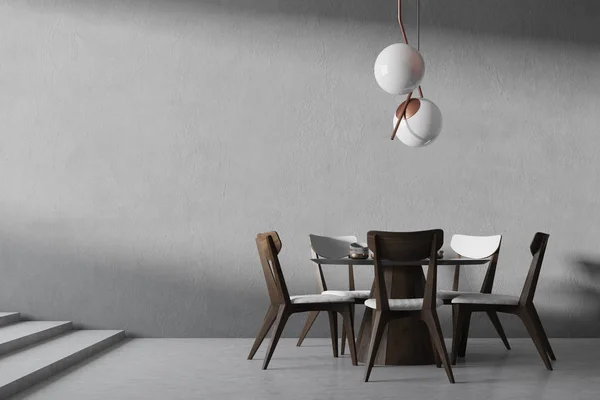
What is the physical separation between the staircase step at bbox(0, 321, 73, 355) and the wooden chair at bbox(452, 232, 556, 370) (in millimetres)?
2739

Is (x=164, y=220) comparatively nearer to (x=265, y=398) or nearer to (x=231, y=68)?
Answer: (x=231, y=68)

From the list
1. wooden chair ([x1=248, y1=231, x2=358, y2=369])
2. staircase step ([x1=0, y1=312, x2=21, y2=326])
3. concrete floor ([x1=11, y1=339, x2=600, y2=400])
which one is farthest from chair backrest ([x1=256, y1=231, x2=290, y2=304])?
staircase step ([x1=0, y1=312, x2=21, y2=326])

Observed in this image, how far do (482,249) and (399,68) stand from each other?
1904 millimetres

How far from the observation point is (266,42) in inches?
243

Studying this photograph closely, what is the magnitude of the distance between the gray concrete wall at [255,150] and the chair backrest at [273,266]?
140 centimetres

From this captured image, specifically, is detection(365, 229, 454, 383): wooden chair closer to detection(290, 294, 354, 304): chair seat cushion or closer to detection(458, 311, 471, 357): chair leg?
detection(290, 294, 354, 304): chair seat cushion

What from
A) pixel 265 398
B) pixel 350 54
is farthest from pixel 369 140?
pixel 265 398

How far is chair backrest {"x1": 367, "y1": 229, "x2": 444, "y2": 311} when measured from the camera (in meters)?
4.08

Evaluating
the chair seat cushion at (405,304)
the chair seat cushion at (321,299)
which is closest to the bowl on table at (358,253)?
the chair seat cushion at (321,299)

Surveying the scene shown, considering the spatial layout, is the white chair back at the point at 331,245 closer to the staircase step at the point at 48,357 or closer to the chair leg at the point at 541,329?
the chair leg at the point at 541,329

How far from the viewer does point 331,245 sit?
5.58 meters

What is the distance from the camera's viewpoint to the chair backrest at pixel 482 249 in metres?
5.31

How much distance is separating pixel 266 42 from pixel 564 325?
331 centimetres

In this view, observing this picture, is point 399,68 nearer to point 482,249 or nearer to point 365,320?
point 365,320
